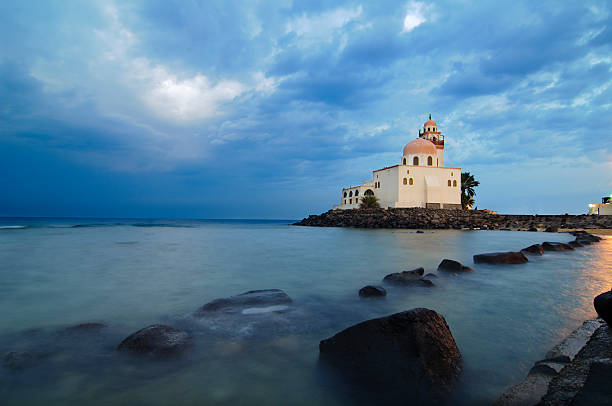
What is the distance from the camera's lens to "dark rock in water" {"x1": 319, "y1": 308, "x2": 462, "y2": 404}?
2810 mm

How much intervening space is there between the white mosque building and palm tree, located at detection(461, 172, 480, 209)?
5.36m

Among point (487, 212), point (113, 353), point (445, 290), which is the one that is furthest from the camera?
point (487, 212)

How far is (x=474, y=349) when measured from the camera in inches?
151

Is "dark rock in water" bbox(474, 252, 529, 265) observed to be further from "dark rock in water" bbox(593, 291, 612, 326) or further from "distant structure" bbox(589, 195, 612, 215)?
"distant structure" bbox(589, 195, 612, 215)

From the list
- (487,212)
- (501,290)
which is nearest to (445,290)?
(501,290)

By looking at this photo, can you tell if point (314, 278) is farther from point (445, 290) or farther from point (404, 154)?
point (404, 154)

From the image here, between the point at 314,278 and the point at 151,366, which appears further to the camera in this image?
the point at 314,278

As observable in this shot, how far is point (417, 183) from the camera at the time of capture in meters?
51.7

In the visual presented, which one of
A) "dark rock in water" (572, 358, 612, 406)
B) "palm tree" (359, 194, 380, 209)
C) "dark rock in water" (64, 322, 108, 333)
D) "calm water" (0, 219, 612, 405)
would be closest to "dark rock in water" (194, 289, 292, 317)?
"calm water" (0, 219, 612, 405)

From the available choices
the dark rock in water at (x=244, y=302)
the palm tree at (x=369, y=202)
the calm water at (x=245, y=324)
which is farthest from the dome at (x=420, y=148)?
the dark rock in water at (x=244, y=302)

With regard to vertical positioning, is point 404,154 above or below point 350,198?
above

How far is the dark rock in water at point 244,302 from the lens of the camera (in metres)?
5.25

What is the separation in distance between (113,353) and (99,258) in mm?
9861

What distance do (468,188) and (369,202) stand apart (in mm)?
20776
